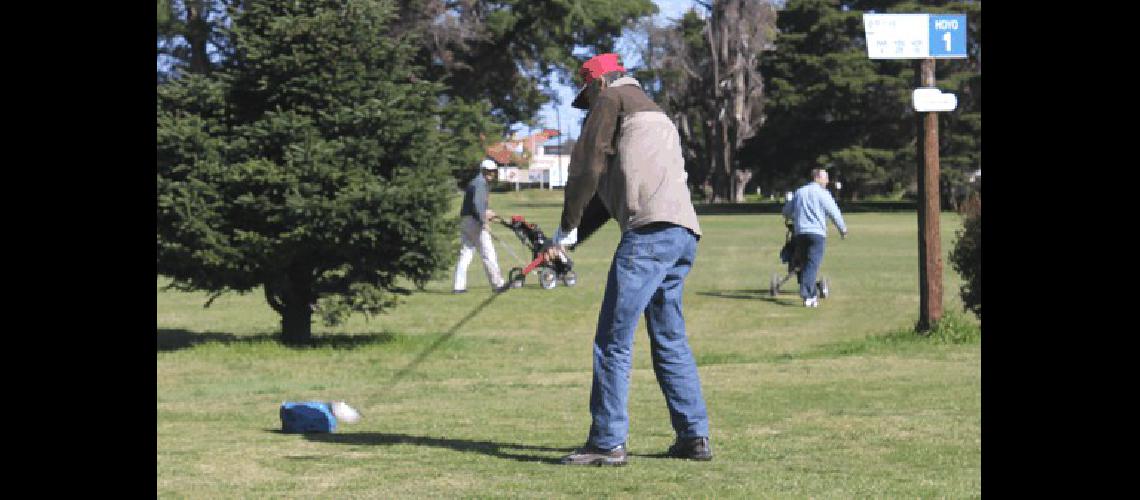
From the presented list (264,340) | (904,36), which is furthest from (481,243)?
(904,36)

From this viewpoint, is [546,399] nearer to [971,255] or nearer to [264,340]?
[264,340]

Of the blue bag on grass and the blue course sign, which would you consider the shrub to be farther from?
the blue bag on grass

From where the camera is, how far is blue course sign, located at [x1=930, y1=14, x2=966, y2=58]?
1619 centimetres

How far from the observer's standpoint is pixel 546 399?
39.7 ft

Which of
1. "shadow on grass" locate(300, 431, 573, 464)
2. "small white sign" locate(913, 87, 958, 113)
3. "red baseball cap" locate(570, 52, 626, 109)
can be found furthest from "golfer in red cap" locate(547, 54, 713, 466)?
"small white sign" locate(913, 87, 958, 113)

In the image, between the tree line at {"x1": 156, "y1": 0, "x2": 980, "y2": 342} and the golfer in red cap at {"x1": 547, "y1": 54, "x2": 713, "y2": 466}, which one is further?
the tree line at {"x1": 156, "y1": 0, "x2": 980, "y2": 342}

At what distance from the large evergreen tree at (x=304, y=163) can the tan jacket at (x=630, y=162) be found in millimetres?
8175

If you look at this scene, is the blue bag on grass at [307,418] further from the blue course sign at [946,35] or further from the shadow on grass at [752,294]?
the shadow on grass at [752,294]

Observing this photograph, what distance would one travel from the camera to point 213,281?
640 inches

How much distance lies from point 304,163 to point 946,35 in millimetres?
6299

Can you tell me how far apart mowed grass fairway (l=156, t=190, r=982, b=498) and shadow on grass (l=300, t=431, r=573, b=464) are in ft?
0.07

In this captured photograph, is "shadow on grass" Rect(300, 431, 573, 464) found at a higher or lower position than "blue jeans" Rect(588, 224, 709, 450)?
lower
